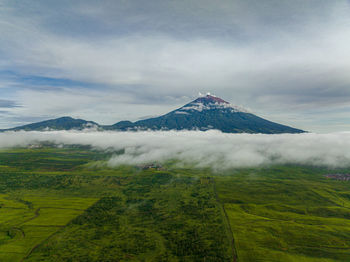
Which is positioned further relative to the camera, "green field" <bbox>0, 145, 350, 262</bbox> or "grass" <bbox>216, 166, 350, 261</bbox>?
"grass" <bbox>216, 166, 350, 261</bbox>

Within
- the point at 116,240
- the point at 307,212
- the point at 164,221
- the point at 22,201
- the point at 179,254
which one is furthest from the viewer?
the point at 22,201

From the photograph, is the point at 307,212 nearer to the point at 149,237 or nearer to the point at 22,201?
the point at 149,237

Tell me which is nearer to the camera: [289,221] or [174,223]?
[174,223]

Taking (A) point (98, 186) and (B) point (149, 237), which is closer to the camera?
(B) point (149, 237)

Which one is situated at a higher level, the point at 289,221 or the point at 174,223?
the point at 289,221

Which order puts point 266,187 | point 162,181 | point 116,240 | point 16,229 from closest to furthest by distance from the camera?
point 116,240 → point 16,229 → point 266,187 → point 162,181

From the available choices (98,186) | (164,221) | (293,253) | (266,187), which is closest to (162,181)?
(98,186)

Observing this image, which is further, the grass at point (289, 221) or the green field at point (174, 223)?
the grass at point (289, 221)
